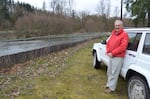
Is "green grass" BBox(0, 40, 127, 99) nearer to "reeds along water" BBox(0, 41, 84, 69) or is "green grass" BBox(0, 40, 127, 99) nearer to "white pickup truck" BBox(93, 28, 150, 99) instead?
"white pickup truck" BBox(93, 28, 150, 99)

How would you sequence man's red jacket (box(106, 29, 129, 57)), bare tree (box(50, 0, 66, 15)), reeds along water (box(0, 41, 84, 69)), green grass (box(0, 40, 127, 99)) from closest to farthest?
1. man's red jacket (box(106, 29, 129, 57))
2. green grass (box(0, 40, 127, 99))
3. reeds along water (box(0, 41, 84, 69))
4. bare tree (box(50, 0, 66, 15))

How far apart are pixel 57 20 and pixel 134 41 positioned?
57677 mm

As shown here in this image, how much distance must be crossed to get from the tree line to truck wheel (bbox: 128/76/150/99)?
1871cm

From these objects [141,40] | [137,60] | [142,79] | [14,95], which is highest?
[141,40]

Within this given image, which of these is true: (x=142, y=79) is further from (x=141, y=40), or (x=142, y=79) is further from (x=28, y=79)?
(x=28, y=79)

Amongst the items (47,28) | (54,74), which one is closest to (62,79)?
(54,74)

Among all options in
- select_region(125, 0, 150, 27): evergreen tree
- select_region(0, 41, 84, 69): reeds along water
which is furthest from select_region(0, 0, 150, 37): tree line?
select_region(0, 41, 84, 69): reeds along water

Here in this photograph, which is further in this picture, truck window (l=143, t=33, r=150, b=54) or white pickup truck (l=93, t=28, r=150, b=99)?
truck window (l=143, t=33, r=150, b=54)

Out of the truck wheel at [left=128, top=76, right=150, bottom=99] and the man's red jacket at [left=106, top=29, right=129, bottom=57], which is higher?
the man's red jacket at [left=106, top=29, right=129, bottom=57]

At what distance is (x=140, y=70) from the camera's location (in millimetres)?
5000

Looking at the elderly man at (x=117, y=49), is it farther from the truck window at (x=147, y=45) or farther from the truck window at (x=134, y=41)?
the truck window at (x=147, y=45)

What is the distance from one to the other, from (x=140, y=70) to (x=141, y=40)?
27.5 inches

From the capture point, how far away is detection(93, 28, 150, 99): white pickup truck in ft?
15.9

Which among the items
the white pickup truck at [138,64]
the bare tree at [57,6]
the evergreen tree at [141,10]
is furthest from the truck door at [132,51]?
the bare tree at [57,6]
